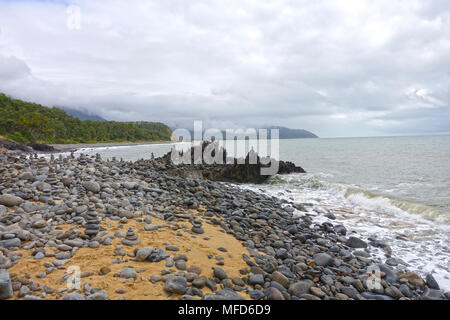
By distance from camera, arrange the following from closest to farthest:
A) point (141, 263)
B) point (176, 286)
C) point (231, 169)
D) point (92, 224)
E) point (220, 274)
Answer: point (176, 286), point (220, 274), point (141, 263), point (92, 224), point (231, 169)

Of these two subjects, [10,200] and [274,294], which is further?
[10,200]

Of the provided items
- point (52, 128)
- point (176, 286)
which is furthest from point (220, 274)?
point (52, 128)

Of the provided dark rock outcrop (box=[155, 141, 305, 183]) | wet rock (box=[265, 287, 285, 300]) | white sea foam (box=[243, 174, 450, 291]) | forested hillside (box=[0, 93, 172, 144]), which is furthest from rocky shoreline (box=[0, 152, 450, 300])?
forested hillside (box=[0, 93, 172, 144])

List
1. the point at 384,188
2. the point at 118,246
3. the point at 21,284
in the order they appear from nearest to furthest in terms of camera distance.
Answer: the point at 21,284 → the point at 118,246 → the point at 384,188

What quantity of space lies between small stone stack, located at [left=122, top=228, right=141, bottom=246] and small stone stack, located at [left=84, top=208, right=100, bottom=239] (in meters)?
0.64

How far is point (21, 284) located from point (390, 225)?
10.4 meters

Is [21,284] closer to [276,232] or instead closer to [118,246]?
[118,246]

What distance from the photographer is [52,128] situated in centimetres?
8806

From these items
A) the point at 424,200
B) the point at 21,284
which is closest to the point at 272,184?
the point at 424,200

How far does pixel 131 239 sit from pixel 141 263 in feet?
2.97

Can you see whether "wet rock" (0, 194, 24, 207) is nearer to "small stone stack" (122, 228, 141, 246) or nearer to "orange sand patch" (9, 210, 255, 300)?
"orange sand patch" (9, 210, 255, 300)

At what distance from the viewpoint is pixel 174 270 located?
14.8ft

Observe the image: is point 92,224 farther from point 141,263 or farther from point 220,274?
point 220,274
